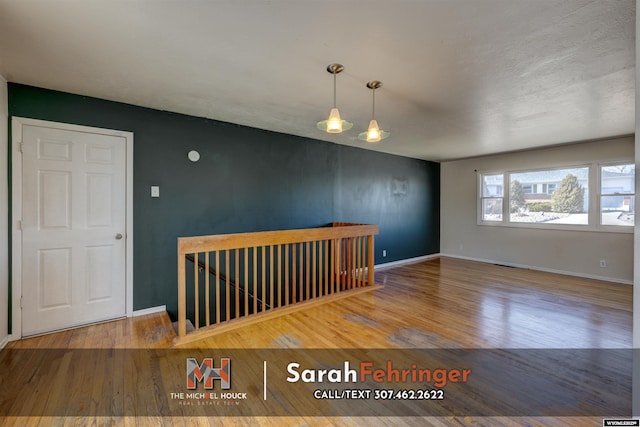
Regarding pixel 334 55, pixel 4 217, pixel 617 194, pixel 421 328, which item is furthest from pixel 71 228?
pixel 617 194

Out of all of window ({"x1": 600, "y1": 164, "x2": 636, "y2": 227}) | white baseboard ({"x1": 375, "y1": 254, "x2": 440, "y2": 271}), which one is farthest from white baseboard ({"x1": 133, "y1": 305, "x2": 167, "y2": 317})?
window ({"x1": 600, "y1": 164, "x2": 636, "y2": 227})

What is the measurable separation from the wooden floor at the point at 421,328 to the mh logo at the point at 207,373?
0.25 metres

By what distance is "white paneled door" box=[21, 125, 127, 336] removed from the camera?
8.60 feet

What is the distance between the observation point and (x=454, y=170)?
6.88m

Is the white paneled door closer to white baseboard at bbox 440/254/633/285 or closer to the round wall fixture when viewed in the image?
the round wall fixture

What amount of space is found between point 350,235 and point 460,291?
1.91 metres

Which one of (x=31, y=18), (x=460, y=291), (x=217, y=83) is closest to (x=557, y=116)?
(x=460, y=291)

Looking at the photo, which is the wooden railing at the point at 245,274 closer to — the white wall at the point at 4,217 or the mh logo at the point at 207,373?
the mh logo at the point at 207,373

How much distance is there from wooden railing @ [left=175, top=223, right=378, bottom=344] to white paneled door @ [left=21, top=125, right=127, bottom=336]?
846mm

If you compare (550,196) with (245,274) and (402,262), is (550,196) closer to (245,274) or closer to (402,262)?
(402,262)

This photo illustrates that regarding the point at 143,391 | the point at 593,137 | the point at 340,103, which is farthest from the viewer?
the point at 593,137

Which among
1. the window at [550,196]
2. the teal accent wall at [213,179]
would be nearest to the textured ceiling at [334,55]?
the teal accent wall at [213,179]

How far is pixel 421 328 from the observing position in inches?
112

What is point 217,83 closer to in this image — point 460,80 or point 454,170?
point 460,80
